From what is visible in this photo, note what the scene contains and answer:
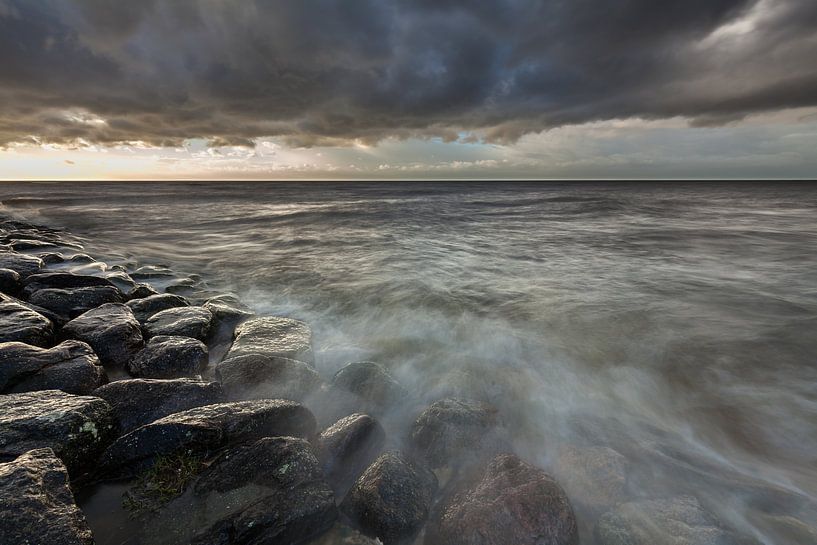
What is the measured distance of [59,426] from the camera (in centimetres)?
336

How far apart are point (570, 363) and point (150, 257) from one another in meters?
15.9

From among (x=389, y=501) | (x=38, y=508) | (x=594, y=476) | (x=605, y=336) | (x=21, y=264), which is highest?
(x=38, y=508)

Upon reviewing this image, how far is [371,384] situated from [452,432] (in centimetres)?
143

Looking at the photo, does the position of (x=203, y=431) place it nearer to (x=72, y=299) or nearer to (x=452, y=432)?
(x=452, y=432)

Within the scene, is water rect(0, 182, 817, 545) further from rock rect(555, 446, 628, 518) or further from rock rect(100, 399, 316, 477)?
rock rect(100, 399, 316, 477)

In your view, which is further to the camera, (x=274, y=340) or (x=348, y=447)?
(x=274, y=340)

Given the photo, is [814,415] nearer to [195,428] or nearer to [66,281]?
[195,428]

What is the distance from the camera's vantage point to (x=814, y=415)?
5098mm

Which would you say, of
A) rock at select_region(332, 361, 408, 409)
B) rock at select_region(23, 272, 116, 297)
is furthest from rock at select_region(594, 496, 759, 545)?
rock at select_region(23, 272, 116, 297)

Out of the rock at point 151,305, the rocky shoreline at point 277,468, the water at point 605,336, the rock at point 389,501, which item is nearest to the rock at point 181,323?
the rock at point 151,305

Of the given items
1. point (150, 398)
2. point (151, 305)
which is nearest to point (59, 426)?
point (150, 398)

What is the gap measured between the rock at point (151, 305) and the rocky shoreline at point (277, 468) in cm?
193

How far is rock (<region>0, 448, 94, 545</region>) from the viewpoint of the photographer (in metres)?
2.33

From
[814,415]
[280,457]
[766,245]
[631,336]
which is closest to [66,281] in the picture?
[280,457]
